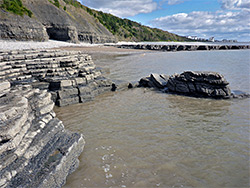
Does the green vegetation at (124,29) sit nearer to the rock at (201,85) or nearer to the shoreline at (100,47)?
the shoreline at (100,47)

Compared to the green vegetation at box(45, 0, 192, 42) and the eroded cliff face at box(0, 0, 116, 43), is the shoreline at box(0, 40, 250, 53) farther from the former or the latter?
the green vegetation at box(45, 0, 192, 42)

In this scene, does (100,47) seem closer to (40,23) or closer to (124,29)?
(40,23)

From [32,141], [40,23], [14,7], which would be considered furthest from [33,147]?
[40,23]

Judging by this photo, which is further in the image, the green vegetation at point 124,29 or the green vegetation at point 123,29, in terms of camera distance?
the green vegetation at point 124,29

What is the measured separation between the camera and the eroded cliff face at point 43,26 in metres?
29.8

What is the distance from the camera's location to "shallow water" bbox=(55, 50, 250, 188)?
382 cm

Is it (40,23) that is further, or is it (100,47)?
(100,47)

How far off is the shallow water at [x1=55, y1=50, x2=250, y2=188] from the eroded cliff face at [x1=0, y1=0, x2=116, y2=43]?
96.5ft

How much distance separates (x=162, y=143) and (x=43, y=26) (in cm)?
4069

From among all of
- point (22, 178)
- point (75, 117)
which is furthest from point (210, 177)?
point (75, 117)

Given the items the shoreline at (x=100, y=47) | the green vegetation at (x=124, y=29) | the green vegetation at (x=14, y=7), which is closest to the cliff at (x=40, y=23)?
the green vegetation at (x=14, y=7)

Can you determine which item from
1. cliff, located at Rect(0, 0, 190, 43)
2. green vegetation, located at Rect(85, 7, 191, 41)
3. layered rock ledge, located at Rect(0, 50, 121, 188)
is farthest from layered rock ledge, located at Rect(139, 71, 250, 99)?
green vegetation, located at Rect(85, 7, 191, 41)

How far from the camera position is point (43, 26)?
3794 centimetres

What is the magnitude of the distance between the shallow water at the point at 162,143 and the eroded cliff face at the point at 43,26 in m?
29.4
